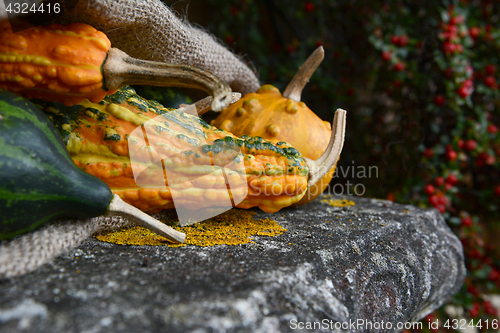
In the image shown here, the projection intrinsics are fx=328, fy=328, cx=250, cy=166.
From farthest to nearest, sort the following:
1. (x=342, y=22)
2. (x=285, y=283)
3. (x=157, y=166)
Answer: (x=342, y=22) → (x=157, y=166) → (x=285, y=283)

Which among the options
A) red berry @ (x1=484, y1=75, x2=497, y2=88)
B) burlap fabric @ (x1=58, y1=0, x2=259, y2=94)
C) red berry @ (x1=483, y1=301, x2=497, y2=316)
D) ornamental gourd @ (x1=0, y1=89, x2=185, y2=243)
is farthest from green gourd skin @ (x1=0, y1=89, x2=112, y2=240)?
red berry @ (x1=483, y1=301, x2=497, y2=316)

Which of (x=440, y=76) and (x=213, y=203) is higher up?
(x=440, y=76)

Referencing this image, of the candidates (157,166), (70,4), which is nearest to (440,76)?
(157,166)

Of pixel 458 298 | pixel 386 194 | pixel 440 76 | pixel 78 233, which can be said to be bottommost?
pixel 458 298

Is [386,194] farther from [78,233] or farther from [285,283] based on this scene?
[78,233]

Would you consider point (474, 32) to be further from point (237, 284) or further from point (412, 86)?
point (237, 284)

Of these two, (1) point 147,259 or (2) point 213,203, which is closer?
(1) point 147,259

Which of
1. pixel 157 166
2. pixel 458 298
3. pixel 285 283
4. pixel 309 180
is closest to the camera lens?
pixel 285 283
